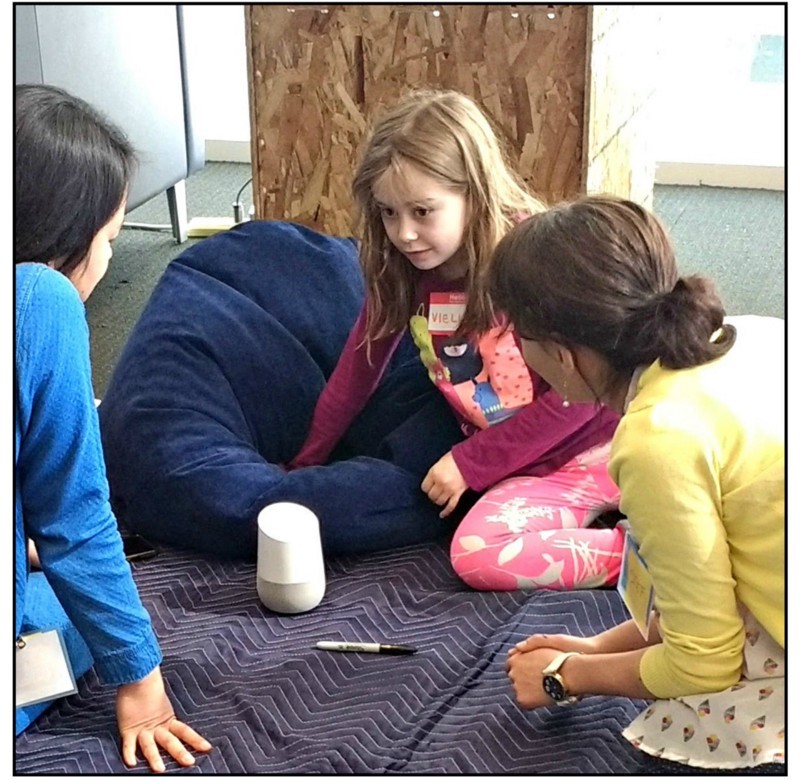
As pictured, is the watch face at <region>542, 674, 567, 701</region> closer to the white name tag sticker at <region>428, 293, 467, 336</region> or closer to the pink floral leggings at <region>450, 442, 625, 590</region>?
the pink floral leggings at <region>450, 442, 625, 590</region>

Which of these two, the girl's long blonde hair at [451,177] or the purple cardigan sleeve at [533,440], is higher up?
the girl's long blonde hair at [451,177]

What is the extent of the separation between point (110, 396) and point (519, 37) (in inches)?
44.4

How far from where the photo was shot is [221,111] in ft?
14.1

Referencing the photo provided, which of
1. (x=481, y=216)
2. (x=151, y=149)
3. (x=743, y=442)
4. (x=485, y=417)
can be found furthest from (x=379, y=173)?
(x=151, y=149)

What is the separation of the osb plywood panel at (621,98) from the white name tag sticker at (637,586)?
1352mm

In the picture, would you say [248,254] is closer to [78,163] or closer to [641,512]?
[78,163]

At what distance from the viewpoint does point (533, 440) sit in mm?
1747

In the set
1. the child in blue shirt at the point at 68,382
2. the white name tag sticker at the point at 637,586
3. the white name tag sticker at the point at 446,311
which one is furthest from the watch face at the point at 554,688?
the white name tag sticker at the point at 446,311

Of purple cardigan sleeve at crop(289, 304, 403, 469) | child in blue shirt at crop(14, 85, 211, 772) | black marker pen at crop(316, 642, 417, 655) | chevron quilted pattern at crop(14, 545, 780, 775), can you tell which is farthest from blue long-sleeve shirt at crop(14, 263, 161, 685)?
purple cardigan sleeve at crop(289, 304, 403, 469)

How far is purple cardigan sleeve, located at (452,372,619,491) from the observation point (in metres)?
1.73

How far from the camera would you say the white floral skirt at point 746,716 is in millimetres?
1127

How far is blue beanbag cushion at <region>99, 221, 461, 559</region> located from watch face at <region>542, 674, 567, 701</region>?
1.73ft

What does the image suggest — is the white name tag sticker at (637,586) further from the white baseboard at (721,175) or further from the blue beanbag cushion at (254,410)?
the white baseboard at (721,175)

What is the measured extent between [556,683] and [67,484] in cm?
59
